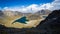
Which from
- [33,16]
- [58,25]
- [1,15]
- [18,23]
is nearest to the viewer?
[58,25]

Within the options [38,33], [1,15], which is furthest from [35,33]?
[1,15]

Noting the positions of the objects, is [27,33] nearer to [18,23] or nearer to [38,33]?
[38,33]

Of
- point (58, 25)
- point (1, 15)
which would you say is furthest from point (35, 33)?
point (1, 15)

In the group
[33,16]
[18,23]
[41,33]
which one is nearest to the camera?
[41,33]

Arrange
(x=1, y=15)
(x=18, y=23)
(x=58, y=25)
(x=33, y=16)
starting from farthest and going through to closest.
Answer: (x=33, y=16), (x=1, y=15), (x=18, y=23), (x=58, y=25)

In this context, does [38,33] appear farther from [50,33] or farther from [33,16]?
[33,16]

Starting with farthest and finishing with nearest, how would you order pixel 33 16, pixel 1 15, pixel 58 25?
pixel 33 16 → pixel 1 15 → pixel 58 25

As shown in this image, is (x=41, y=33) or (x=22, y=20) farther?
(x=22, y=20)

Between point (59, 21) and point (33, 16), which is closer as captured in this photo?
point (59, 21)
